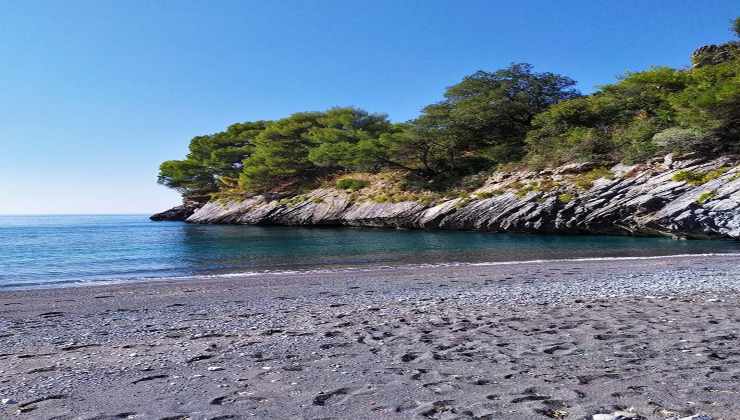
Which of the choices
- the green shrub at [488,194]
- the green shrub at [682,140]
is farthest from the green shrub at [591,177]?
the green shrub at [488,194]

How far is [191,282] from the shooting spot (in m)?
18.4

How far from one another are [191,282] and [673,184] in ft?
110

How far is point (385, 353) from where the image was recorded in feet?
23.2

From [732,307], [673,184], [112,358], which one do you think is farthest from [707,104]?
[112,358]

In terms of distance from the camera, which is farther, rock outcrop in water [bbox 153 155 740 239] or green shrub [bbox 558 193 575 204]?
green shrub [bbox 558 193 575 204]

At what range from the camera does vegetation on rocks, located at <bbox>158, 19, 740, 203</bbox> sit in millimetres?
37719

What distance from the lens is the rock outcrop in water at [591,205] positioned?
30562 millimetres

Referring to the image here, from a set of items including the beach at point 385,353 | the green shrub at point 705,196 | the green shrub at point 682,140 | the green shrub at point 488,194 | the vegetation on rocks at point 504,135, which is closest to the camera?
the beach at point 385,353

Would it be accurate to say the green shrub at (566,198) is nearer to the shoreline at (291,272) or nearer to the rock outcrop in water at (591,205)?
the rock outcrop in water at (591,205)

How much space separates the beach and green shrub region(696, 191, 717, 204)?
2013cm

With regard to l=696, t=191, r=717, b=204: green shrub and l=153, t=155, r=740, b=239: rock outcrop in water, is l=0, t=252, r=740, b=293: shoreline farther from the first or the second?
l=153, t=155, r=740, b=239: rock outcrop in water

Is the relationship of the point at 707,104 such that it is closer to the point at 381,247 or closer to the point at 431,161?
the point at 381,247

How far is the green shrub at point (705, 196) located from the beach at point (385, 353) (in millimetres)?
20127

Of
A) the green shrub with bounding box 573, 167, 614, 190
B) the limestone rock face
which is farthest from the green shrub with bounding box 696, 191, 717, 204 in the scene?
the limestone rock face
